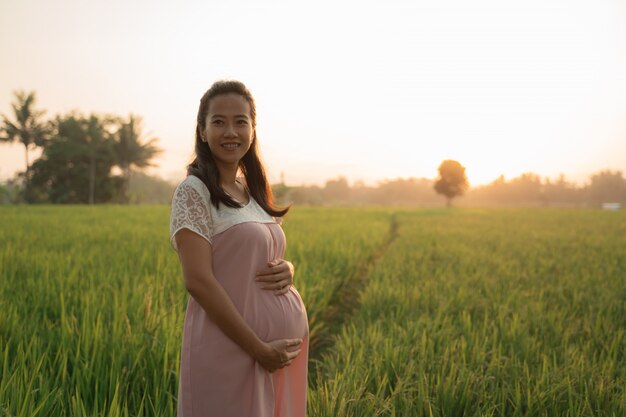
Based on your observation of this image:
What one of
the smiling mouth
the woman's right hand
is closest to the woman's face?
the smiling mouth

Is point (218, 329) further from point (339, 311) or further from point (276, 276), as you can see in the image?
point (339, 311)

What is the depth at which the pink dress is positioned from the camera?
121 centimetres

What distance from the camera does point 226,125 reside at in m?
1.28

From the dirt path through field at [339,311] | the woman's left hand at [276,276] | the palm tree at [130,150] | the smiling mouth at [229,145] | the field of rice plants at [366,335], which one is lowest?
the dirt path through field at [339,311]

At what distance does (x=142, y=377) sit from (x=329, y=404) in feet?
2.97

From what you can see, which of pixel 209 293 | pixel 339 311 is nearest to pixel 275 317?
pixel 209 293

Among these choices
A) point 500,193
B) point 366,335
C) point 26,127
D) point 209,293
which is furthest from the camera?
point 500,193

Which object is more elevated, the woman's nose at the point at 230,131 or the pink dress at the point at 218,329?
the woman's nose at the point at 230,131

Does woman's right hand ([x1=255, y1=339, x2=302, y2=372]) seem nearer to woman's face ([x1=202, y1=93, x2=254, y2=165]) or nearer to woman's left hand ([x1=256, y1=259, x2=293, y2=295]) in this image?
woman's left hand ([x1=256, y1=259, x2=293, y2=295])

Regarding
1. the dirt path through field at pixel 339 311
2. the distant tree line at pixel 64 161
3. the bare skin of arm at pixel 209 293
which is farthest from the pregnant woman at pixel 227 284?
the distant tree line at pixel 64 161

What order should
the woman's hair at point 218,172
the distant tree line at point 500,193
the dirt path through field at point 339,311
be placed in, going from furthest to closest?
the distant tree line at point 500,193 → the dirt path through field at point 339,311 → the woman's hair at point 218,172

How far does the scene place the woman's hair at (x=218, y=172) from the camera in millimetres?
1255

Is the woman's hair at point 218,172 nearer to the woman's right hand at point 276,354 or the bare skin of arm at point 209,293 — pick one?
the bare skin of arm at point 209,293

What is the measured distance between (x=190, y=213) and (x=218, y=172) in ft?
0.68
